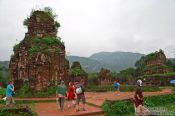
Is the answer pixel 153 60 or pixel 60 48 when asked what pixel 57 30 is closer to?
pixel 60 48

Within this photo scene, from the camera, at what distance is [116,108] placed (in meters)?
15.2

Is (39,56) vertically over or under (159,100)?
over

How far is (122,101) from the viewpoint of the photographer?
15.9 m

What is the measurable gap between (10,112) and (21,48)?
551 inches

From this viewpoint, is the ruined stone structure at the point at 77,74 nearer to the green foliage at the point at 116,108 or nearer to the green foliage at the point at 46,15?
the green foliage at the point at 46,15

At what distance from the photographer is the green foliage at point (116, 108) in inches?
594

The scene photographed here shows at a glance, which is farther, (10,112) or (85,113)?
(85,113)

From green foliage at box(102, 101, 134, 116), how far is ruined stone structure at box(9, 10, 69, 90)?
9.65m

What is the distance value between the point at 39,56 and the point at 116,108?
10662 mm

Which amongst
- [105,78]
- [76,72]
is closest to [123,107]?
[76,72]

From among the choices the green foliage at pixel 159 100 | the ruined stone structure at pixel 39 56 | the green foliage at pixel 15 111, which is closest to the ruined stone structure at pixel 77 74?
the ruined stone structure at pixel 39 56

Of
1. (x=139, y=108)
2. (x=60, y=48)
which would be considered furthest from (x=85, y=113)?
(x=60, y=48)

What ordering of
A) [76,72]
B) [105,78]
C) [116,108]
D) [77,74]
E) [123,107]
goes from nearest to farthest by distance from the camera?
[116,108] < [123,107] < [77,74] < [76,72] < [105,78]

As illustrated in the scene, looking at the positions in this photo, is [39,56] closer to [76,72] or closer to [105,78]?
[76,72]
